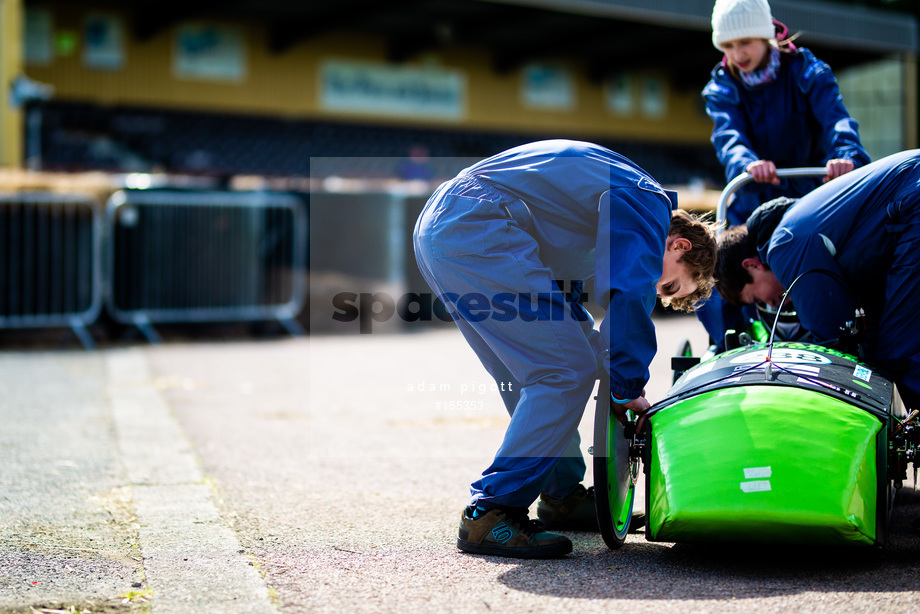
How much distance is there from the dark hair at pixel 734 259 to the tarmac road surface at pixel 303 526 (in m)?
1.04

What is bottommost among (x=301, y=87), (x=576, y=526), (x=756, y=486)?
(x=576, y=526)

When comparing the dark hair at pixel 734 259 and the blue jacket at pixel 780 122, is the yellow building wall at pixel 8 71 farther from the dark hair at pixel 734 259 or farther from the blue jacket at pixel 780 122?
the dark hair at pixel 734 259

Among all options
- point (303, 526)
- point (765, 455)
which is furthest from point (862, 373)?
point (303, 526)

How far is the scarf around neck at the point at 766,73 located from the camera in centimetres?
452

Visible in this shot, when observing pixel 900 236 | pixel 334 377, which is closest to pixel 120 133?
pixel 334 377

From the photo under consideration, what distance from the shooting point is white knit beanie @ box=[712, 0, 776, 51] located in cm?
435

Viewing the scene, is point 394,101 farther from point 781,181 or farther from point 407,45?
point 781,181

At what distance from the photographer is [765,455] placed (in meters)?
2.81

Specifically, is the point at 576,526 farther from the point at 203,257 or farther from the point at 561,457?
the point at 203,257

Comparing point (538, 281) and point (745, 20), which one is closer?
point (538, 281)

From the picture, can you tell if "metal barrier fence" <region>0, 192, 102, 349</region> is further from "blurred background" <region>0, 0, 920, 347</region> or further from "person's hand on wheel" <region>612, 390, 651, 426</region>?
"person's hand on wheel" <region>612, 390, 651, 426</region>

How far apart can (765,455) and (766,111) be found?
2.38 metres

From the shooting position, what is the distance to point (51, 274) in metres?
9.34

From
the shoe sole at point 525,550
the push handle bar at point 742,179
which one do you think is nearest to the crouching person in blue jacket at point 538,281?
the shoe sole at point 525,550
